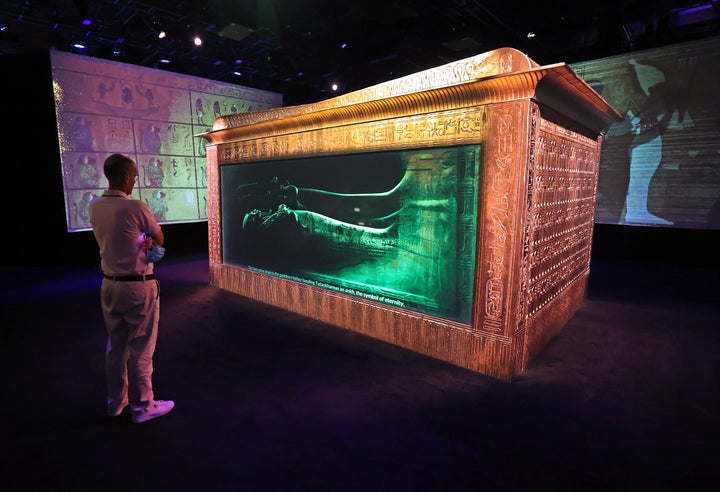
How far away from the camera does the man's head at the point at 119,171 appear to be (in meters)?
2.11

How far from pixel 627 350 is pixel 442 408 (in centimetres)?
207

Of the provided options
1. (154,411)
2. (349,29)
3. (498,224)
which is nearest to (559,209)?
(498,224)

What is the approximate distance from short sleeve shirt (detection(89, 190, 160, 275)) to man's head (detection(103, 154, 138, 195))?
44 mm

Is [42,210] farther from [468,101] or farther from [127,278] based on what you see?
[468,101]

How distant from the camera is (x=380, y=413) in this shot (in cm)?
236

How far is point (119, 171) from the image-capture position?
2125mm

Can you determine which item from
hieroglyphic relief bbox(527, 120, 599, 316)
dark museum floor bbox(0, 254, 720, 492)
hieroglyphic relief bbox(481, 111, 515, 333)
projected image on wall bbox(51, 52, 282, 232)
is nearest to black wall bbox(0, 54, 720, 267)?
projected image on wall bbox(51, 52, 282, 232)

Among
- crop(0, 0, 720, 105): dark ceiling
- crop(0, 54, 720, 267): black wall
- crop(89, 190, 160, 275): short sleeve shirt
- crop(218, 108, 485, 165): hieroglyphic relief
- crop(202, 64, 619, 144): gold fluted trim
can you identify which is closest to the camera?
crop(89, 190, 160, 275): short sleeve shirt

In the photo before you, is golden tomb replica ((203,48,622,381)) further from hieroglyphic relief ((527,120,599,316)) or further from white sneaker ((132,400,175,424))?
white sneaker ((132,400,175,424))

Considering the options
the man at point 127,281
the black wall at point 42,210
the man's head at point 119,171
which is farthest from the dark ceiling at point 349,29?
the man at point 127,281

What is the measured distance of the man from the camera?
211 cm

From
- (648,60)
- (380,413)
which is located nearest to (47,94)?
(380,413)

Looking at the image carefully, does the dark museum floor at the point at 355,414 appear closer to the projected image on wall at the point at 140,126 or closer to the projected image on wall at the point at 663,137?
the projected image on wall at the point at 663,137

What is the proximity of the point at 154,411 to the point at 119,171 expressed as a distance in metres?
1.47
